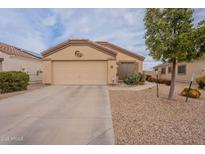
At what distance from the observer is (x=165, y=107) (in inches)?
276

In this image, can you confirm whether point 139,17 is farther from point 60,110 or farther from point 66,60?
point 66,60

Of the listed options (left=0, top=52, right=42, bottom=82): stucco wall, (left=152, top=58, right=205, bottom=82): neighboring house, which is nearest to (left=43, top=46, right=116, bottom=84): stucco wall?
(left=0, top=52, right=42, bottom=82): stucco wall

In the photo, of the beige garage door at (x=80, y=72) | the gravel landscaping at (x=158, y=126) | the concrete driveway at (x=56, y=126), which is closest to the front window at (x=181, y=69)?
the beige garage door at (x=80, y=72)

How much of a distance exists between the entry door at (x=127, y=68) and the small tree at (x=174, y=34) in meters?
10.7

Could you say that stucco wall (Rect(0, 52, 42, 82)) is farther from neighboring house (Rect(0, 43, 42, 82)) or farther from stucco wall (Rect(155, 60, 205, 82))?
stucco wall (Rect(155, 60, 205, 82))

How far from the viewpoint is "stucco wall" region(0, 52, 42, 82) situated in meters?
16.7

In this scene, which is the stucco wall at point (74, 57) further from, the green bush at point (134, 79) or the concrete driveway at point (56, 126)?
the concrete driveway at point (56, 126)

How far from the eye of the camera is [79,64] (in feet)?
50.0

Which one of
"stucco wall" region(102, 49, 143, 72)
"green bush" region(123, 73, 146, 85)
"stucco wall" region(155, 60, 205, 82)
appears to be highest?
"stucco wall" region(102, 49, 143, 72)

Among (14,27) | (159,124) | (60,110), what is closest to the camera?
(159,124)

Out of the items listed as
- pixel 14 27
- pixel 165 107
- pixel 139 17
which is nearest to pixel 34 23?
pixel 14 27

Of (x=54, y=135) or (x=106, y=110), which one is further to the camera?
(x=106, y=110)

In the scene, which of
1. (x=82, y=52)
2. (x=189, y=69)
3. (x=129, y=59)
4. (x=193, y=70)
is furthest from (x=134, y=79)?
(x=189, y=69)
